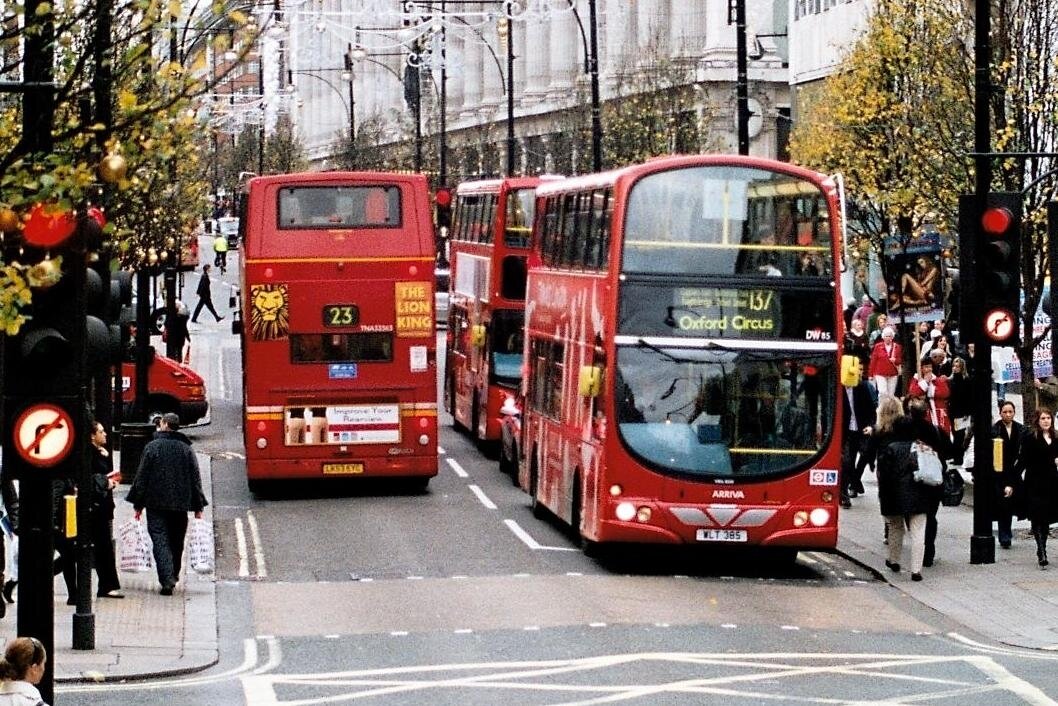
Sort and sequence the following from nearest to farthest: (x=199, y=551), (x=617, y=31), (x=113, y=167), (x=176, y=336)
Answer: (x=113, y=167), (x=199, y=551), (x=176, y=336), (x=617, y=31)

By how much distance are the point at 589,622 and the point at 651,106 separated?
39411mm

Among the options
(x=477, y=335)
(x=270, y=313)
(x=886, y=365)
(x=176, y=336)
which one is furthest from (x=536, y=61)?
(x=270, y=313)

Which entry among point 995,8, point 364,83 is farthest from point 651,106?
point 364,83

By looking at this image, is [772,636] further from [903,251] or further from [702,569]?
[903,251]

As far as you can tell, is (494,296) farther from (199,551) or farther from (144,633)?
(144,633)

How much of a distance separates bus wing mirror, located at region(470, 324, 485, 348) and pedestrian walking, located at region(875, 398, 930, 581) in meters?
12.8

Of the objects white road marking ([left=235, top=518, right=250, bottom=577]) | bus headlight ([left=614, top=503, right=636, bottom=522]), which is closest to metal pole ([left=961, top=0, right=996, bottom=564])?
bus headlight ([left=614, top=503, right=636, bottom=522])

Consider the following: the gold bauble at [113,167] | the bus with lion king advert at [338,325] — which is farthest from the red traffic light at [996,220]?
the gold bauble at [113,167]

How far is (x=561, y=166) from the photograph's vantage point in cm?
6850

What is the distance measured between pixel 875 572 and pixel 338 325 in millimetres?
8646

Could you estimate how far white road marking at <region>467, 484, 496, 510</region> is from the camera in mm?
28727

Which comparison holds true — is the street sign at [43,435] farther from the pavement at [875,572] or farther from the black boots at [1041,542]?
the black boots at [1041,542]

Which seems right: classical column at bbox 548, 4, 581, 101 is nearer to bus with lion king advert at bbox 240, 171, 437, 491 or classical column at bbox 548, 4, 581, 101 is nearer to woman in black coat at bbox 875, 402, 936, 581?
bus with lion king advert at bbox 240, 171, 437, 491

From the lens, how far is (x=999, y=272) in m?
22.2
